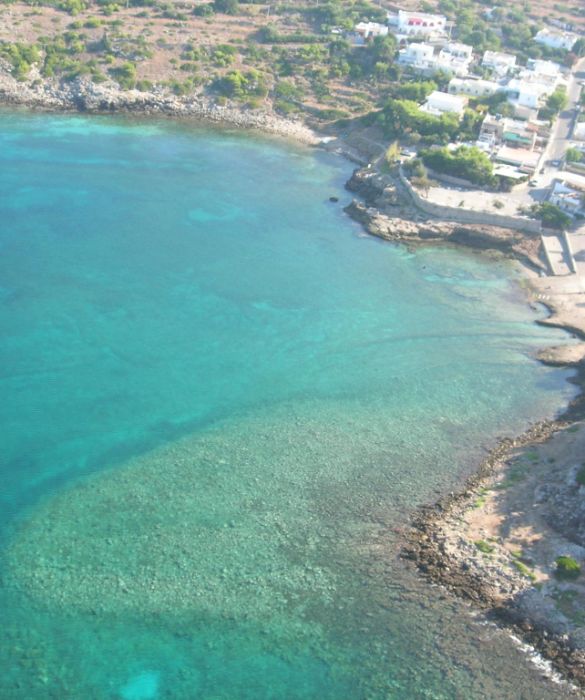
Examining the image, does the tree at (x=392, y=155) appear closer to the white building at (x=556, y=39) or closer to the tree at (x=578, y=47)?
the white building at (x=556, y=39)

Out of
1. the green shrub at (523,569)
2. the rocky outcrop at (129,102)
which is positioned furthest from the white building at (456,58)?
the green shrub at (523,569)

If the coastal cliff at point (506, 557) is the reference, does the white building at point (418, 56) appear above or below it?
above

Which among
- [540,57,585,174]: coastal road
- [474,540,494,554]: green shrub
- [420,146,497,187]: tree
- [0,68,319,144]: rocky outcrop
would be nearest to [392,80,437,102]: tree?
[0,68,319,144]: rocky outcrop

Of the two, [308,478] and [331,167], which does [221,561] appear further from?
[331,167]

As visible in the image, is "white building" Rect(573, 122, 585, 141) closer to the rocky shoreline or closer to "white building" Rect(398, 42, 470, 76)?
"white building" Rect(398, 42, 470, 76)

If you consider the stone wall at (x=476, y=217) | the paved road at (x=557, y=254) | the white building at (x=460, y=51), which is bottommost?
the paved road at (x=557, y=254)

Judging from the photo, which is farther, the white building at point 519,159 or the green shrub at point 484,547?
the white building at point 519,159
